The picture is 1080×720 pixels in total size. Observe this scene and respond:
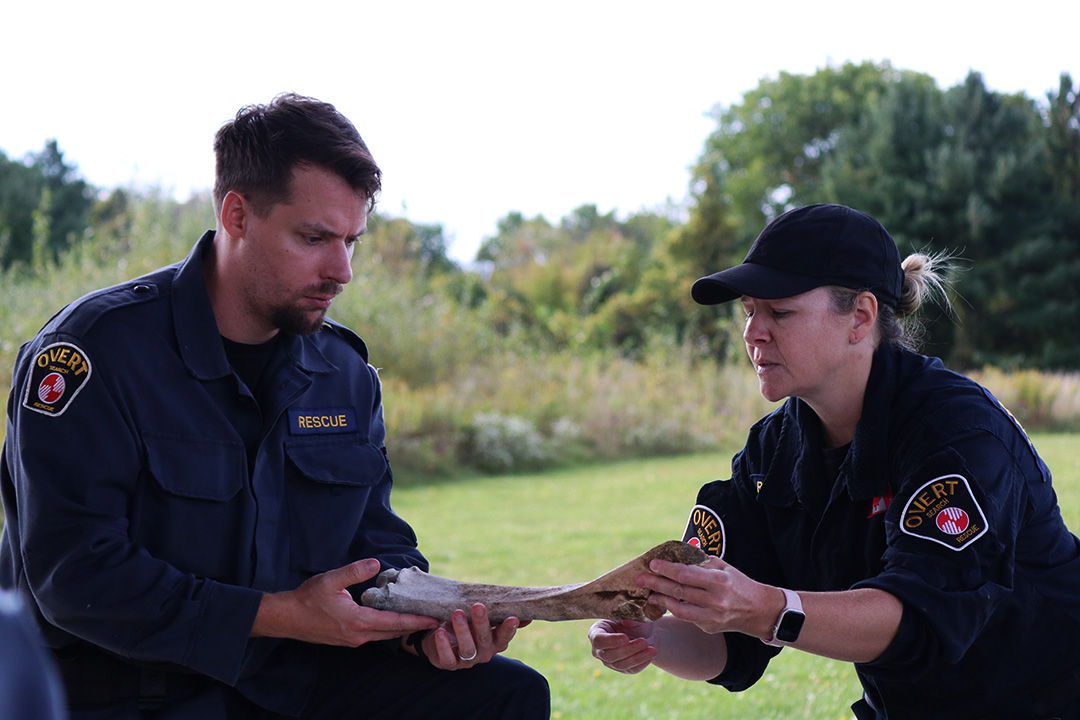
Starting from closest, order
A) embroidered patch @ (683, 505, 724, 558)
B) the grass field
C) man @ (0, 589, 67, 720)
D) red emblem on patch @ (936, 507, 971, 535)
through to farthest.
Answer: man @ (0, 589, 67, 720)
red emblem on patch @ (936, 507, 971, 535)
embroidered patch @ (683, 505, 724, 558)
the grass field

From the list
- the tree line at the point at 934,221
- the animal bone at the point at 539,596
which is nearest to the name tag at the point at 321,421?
the animal bone at the point at 539,596

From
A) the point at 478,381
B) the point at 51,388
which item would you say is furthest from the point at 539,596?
the point at 478,381

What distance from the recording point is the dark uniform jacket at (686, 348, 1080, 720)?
6.94 ft

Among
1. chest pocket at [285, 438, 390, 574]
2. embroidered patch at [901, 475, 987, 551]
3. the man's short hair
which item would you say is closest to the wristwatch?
embroidered patch at [901, 475, 987, 551]

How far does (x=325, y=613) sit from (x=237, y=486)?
39 centimetres

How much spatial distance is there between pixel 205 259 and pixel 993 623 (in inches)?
85.6

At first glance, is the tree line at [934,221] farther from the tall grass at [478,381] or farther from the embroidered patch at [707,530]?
the embroidered patch at [707,530]

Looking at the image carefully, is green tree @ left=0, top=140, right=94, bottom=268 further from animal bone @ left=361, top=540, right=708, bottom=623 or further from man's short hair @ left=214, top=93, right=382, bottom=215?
animal bone @ left=361, top=540, right=708, bottom=623

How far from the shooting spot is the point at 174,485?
218 cm

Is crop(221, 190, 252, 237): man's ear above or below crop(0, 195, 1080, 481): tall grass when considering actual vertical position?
above

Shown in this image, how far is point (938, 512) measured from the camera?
2150 millimetres

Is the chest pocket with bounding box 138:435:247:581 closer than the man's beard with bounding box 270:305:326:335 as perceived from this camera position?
Yes

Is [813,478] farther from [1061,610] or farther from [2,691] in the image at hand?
[2,691]

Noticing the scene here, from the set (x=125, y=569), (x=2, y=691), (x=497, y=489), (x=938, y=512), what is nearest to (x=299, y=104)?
(x=125, y=569)
